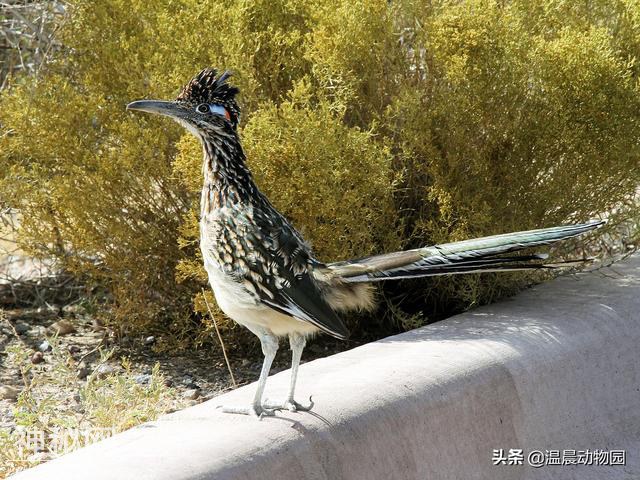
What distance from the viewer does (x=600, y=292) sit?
211 inches

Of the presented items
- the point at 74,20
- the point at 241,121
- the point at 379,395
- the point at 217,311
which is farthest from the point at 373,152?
the point at 74,20

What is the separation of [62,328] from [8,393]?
37.3 inches

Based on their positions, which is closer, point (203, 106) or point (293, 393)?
point (293, 393)

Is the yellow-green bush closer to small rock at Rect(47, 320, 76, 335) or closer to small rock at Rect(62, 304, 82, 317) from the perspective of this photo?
small rock at Rect(47, 320, 76, 335)

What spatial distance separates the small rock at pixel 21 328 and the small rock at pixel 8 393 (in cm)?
91

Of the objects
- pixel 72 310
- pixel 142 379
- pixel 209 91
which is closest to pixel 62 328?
pixel 72 310

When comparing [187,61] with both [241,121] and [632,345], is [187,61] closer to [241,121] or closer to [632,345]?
[241,121]

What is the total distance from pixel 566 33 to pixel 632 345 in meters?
1.70

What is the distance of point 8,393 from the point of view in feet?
17.5

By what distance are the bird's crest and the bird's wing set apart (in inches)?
19.5

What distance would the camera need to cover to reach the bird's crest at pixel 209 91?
164 inches

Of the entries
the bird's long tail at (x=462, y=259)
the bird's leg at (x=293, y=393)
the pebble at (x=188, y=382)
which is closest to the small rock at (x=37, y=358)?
the pebble at (x=188, y=382)

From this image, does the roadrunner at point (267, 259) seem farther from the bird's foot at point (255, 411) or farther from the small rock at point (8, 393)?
the small rock at point (8, 393)

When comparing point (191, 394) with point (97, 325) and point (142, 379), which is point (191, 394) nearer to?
point (142, 379)
